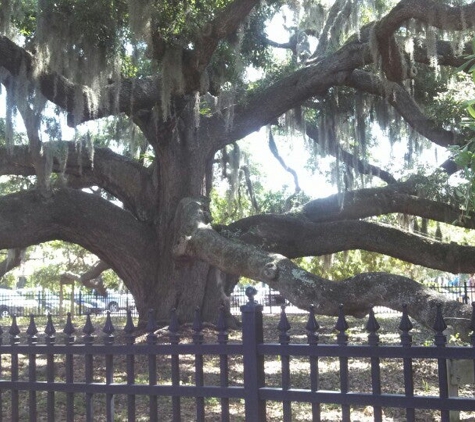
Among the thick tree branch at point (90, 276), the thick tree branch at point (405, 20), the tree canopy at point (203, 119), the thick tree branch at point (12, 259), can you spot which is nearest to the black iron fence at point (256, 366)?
the tree canopy at point (203, 119)

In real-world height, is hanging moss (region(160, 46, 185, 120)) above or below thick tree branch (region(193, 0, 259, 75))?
below

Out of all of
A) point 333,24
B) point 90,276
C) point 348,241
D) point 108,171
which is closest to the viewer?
point 348,241

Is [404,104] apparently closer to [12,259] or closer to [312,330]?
[312,330]

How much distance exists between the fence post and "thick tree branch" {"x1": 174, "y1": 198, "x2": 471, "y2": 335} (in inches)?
77.1

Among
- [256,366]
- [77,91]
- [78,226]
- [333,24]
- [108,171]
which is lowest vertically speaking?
[256,366]

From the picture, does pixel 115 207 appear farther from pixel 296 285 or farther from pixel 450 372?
pixel 450 372

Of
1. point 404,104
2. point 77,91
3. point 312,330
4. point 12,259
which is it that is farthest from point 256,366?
point 12,259

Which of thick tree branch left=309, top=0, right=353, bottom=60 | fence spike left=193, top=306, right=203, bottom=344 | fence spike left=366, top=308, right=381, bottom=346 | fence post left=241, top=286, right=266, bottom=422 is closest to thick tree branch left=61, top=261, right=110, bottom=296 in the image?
thick tree branch left=309, top=0, right=353, bottom=60

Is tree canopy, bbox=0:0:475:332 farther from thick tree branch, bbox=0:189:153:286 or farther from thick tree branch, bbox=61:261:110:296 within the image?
thick tree branch, bbox=61:261:110:296

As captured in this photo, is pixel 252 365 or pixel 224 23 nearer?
pixel 252 365

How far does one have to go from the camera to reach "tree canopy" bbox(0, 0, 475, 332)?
9703mm

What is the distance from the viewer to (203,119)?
12.4 m

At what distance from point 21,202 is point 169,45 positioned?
11.9 feet

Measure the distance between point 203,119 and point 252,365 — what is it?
9.22 meters
